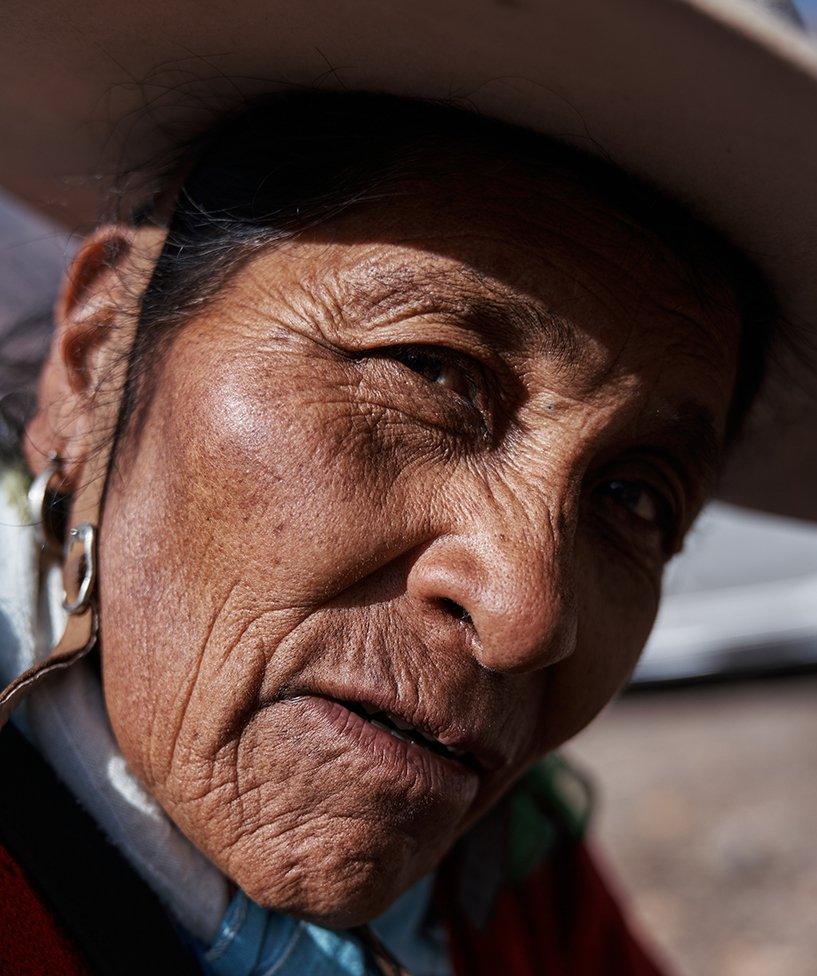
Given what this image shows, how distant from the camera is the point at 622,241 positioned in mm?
1647

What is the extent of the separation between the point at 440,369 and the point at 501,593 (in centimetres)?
38

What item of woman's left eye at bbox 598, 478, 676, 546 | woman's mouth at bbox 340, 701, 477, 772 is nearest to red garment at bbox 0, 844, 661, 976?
woman's mouth at bbox 340, 701, 477, 772

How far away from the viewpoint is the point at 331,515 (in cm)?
148

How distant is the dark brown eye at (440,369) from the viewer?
1608mm

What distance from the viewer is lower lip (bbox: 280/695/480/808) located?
1498mm

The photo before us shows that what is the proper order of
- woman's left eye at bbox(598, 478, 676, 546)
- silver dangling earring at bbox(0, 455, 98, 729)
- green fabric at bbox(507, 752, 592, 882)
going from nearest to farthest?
1. silver dangling earring at bbox(0, 455, 98, 729)
2. woman's left eye at bbox(598, 478, 676, 546)
3. green fabric at bbox(507, 752, 592, 882)

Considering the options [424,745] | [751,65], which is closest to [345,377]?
[424,745]

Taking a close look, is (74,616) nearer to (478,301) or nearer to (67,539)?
(67,539)

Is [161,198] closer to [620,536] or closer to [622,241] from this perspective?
[622,241]

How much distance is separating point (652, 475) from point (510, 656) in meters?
0.58

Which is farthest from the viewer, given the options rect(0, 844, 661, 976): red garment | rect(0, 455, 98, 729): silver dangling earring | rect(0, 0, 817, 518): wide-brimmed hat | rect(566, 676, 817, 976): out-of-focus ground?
rect(566, 676, 817, 976): out-of-focus ground

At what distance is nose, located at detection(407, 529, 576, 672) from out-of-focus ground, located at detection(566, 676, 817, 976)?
2.70 m

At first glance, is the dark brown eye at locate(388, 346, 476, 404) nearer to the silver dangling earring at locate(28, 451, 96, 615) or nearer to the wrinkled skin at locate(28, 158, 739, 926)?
the wrinkled skin at locate(28, 158, 739, 926)

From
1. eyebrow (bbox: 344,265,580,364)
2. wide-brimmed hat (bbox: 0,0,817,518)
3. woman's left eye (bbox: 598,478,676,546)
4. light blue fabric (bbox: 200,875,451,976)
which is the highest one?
wide-brimmed hat (bbox: 0,0,817,518)
